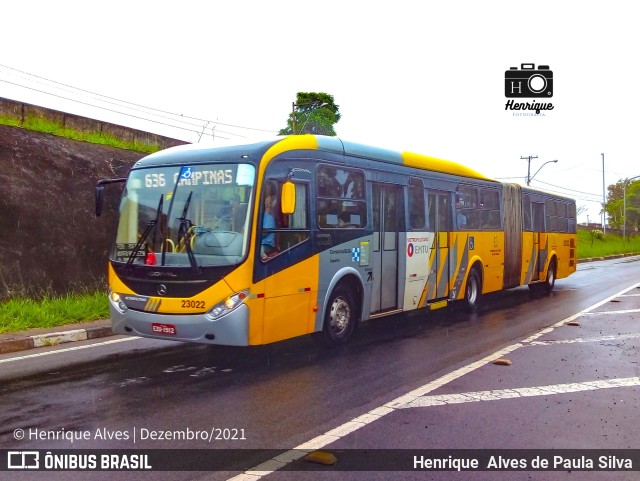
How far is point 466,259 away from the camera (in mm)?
12047

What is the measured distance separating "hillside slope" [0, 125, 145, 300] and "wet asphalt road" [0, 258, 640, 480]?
12.8ft

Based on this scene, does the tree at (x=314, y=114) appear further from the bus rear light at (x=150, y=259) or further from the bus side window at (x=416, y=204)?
the bus rear light at (x=150, y=259)

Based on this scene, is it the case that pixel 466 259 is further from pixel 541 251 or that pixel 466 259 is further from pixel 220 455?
pixel 220 455

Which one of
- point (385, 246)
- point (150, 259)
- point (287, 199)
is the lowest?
point (150, 259)

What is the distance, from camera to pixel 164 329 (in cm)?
691

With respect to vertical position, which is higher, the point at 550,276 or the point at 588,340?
the point at 550,276

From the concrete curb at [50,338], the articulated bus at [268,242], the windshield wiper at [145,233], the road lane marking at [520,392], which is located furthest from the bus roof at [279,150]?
the road lane marking at [520,392]

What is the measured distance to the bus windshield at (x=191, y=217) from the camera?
22.4 ft

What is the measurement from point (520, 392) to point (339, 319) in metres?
2.99

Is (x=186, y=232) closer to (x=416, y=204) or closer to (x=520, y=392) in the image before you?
(x=520, y=392)

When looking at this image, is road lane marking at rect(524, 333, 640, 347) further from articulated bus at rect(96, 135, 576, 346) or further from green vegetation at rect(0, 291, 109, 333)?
green vegetation at rect(0, 291, 109, 333)

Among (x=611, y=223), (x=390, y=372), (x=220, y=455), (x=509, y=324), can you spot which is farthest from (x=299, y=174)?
(x=611, y=223)

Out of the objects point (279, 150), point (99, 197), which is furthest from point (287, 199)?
point (99, 197)

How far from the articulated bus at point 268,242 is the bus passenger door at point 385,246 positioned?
2 centimetres
